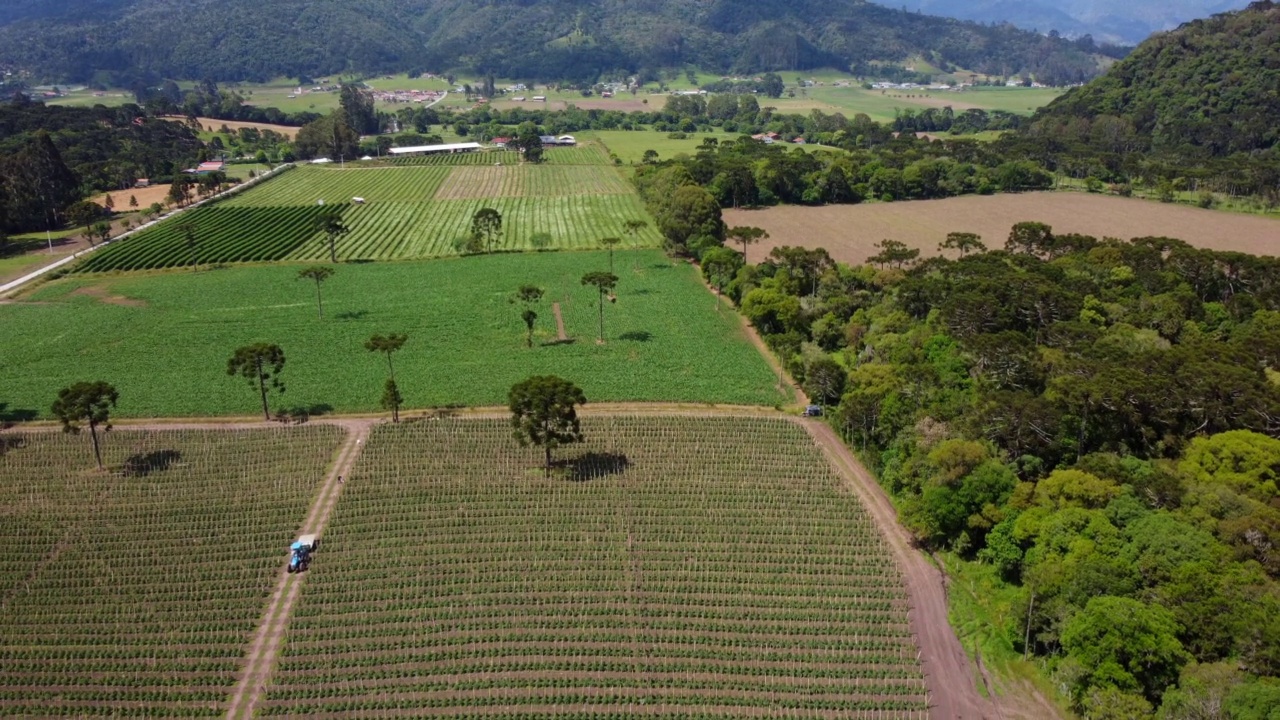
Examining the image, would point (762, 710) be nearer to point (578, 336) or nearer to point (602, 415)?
point (602, 415)

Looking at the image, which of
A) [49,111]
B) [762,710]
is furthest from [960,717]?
[49,111]

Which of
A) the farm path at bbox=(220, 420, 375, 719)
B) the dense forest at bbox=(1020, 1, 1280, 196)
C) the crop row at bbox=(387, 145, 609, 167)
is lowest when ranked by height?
the farm path at bbox=(220, 420, 375, 719)

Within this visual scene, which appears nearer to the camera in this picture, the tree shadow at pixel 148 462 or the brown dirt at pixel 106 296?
the tree shadow at pixel 148 462

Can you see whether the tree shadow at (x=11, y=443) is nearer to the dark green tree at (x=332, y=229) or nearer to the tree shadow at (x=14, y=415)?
the tree shadow at (x=14, y=415)

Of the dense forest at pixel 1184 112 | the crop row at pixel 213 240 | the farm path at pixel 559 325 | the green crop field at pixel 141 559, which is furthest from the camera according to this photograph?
the dense forest at pixel 1184 112

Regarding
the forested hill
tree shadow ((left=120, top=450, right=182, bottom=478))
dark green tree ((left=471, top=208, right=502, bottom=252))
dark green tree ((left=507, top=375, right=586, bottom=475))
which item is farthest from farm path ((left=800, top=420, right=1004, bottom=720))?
the forested hill

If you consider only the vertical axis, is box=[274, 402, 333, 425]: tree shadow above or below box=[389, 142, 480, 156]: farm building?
below

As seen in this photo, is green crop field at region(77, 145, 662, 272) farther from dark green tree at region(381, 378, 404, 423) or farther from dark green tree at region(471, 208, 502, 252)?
dark green tree at region(381, 378, 404, 423)

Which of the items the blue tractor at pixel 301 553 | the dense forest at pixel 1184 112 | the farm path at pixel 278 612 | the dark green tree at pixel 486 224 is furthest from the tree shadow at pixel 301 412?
the dense forest at pixel 1184 112
